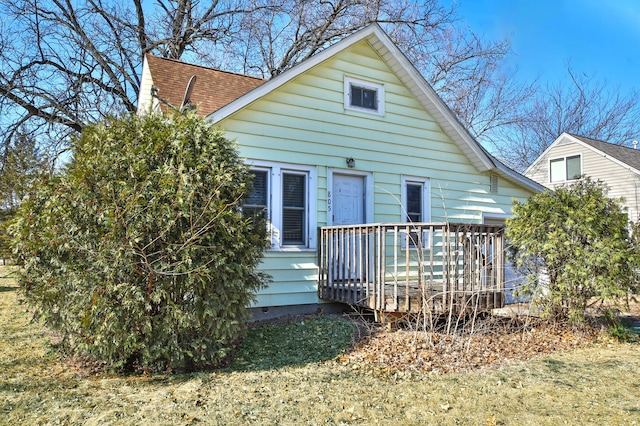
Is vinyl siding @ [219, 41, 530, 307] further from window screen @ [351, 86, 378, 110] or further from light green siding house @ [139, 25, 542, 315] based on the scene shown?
window screen @ [351, 86, 378, 110]

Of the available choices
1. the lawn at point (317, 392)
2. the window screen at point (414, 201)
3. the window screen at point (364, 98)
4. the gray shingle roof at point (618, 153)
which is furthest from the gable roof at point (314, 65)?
the gray shingle roof at point (618, 153)

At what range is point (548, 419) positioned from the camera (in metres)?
3.65

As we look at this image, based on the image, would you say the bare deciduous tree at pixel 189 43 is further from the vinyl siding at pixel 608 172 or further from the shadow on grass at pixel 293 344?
the shadow on grass at pixel 293 344

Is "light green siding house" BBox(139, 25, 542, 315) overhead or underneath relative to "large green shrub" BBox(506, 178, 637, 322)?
overhead

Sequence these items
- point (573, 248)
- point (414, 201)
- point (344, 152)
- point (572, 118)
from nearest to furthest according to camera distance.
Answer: point (573, 248), point (344, 152), point (414, 201), point (572, 118)

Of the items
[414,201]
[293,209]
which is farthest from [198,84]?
[414,201]

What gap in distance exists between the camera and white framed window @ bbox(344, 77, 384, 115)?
856cm

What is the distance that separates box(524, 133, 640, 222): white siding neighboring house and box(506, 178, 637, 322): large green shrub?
13.9 meters

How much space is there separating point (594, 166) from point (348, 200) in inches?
666

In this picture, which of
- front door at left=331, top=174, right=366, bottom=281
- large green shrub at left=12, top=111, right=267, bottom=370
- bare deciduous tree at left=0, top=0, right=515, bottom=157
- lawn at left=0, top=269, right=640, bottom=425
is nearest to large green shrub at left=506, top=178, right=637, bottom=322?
lawn at left=0, top=269, right=640, bottom=425

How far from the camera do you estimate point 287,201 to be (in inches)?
307

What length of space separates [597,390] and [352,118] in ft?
19.0

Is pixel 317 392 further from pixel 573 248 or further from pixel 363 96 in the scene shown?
pixel 363 96

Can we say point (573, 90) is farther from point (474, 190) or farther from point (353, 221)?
point (353, 221)
